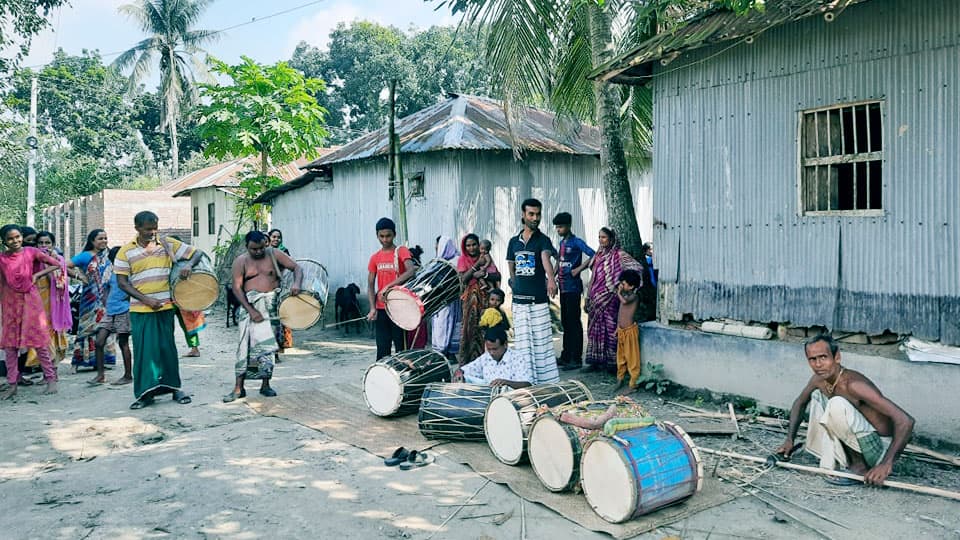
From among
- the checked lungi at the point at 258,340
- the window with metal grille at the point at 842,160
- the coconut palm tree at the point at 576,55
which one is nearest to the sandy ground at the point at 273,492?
the checked lungi at the point at 258,340

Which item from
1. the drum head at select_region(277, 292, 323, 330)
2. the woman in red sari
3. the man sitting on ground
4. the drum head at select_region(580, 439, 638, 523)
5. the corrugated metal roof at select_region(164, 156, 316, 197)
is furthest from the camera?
the corrugated metal roof at select_region(164, 156, 316, 197)

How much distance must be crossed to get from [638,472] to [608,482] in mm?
202

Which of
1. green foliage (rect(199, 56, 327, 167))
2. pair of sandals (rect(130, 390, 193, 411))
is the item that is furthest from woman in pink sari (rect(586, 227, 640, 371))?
green foliage (rect(199, 56, 327, 167))

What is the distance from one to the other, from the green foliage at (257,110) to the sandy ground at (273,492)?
1079 cm

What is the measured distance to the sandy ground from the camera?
4066mm

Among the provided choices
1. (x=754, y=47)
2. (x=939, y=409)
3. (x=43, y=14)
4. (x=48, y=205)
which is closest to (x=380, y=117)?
(x=48, y=205)

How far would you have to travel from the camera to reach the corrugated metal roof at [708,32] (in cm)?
573

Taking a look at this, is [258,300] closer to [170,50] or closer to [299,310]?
[299,310]

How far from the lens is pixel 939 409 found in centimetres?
526

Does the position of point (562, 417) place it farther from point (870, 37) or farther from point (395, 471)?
point (870, 37)

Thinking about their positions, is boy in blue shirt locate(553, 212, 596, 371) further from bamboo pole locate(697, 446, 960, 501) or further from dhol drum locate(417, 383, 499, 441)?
bamboo pole locate(697, 446, 960, 501)

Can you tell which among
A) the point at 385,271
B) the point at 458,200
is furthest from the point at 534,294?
the point at 458,200

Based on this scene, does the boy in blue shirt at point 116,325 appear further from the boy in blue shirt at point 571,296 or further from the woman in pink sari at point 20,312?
the boy in blue shirt at point 571,296

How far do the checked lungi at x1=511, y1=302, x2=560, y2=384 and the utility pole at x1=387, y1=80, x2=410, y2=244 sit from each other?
4.78 m
